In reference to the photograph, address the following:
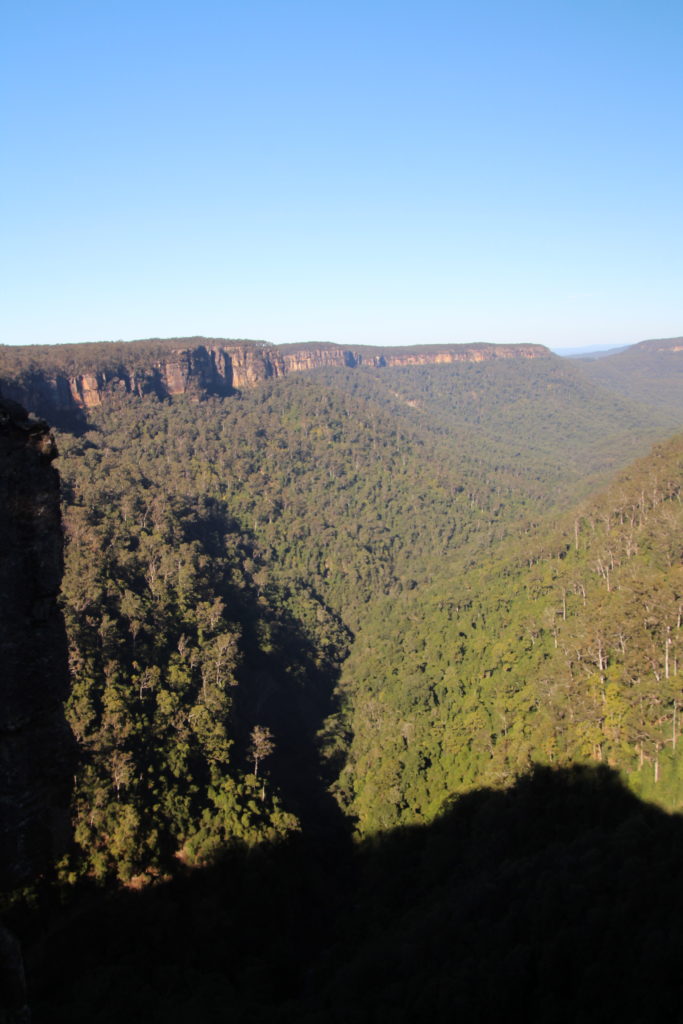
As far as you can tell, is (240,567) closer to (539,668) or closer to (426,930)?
(539,668)

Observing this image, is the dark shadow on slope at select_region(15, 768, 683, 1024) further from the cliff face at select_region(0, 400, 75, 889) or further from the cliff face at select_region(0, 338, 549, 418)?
the cliff face at select_region(0, 338, 549, 418)

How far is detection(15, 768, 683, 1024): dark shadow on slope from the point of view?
1452 cm

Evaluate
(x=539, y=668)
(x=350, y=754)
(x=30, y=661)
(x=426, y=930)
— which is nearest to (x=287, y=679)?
(x=350, y=754)

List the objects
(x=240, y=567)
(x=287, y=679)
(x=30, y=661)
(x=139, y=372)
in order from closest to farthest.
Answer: (x=30, y=661) < (x=287, y=679) < (x=240, y=567) < (x=139, y=372)

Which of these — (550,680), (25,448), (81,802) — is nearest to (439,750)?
(550,680)

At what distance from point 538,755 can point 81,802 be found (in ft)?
64.8

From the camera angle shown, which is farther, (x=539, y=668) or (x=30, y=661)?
(x=539, y=668)

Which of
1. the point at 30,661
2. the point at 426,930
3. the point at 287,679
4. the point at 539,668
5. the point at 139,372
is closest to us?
the point at 30,661

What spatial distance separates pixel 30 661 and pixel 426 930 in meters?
19.3

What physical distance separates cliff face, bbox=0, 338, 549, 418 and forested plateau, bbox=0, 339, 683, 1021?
1.91 m

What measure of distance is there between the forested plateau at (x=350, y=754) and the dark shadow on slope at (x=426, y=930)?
0.10m

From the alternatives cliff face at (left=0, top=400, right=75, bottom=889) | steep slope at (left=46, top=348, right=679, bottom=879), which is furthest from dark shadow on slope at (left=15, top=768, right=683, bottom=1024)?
cliff face at (left=0, top=400, right=75, bottom=889)

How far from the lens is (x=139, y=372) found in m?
80.0

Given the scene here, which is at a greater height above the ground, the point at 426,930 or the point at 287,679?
the point at 426,930
